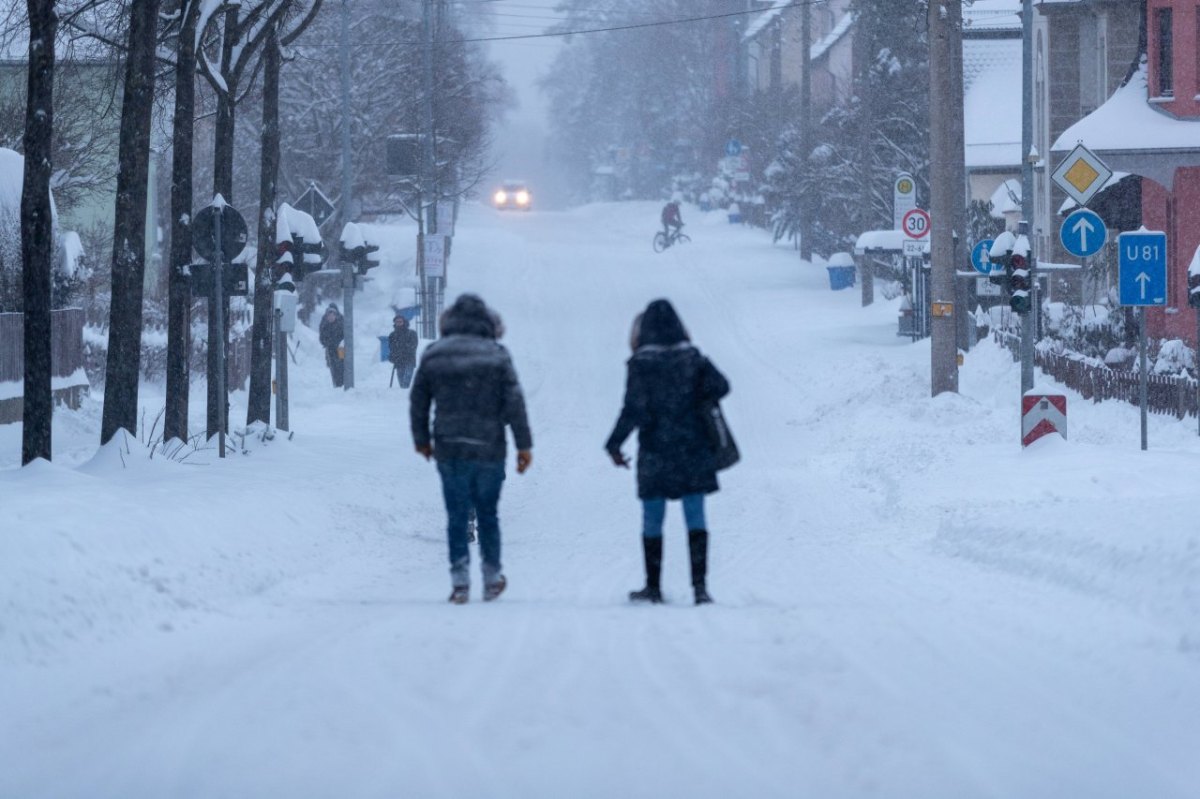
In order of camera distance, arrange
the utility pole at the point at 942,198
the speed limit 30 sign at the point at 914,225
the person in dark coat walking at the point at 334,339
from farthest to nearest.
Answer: the person in dark coat walking at the point at 334,339
the speed limit 30 sign at the point at 914,225
the utility pole at the point at 942,198

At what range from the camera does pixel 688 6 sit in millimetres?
85000

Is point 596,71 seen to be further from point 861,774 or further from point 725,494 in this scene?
point 861,774

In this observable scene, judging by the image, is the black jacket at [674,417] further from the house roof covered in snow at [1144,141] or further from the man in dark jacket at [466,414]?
the house roof covered in snow at [1144,141]

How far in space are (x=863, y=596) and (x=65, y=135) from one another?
2657 cm

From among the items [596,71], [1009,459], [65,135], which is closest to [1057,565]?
[1009,459]

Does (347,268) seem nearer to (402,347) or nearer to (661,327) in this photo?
(402,347)

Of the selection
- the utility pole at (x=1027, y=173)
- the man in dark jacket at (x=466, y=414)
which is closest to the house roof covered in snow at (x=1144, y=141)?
the utility pole at (x=1027, y=173)

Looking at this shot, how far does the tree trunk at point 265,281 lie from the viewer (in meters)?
20.8

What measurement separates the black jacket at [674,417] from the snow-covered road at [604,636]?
72cm

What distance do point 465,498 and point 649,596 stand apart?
1186 millimetres

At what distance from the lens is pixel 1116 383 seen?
22.7 m

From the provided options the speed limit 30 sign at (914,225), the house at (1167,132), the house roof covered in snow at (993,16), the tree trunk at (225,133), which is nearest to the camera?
the tree trunk at (225,133)

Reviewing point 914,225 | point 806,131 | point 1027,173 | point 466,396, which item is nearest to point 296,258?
point 1027,173

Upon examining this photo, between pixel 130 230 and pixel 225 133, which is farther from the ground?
pixel 225 133
